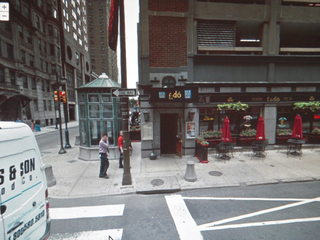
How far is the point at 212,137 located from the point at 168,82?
417cm

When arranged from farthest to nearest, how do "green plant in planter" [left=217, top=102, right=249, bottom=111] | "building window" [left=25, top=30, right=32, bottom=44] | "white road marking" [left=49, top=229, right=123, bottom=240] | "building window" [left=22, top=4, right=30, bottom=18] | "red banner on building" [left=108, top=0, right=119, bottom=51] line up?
"building window" [left=25, top=30, right=32, bottom=44] → "building window" [left=22, top=4, right=30, bottom=18] → "green plant in planter" [left=217, top=102, right=249, bottom=111] → "red banner on building" [left=108, top=0, right=119, bottom=51] → "white road marking" [left=49, top=229, right=123, bottom=240]

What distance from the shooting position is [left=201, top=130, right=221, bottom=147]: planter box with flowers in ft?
31.7

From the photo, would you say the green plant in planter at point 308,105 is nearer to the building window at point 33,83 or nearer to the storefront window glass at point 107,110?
the storefront window glass at point 107,110

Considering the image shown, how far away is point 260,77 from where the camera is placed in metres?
10.0

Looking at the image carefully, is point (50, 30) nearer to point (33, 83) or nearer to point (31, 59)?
point (31, 59)

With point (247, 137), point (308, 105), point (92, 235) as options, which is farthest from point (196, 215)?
point (308, 105)

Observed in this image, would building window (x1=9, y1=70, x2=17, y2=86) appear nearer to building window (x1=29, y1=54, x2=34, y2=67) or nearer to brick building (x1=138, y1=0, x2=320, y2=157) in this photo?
building window (x1=29, y1=54, x2=34, y2=67)

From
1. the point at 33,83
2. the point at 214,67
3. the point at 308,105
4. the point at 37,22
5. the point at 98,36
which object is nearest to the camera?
the point at 214,67

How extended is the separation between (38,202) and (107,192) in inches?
117

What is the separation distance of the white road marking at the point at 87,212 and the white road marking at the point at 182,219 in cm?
147

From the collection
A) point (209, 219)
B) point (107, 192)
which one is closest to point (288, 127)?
point (209, 219)

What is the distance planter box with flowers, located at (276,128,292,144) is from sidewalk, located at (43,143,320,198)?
1.24m

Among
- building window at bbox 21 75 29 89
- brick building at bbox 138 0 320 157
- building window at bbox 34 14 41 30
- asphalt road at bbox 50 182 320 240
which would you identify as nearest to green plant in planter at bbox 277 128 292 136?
brick building at bbox 138 0 320 157

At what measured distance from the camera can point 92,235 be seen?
12.1 feet
